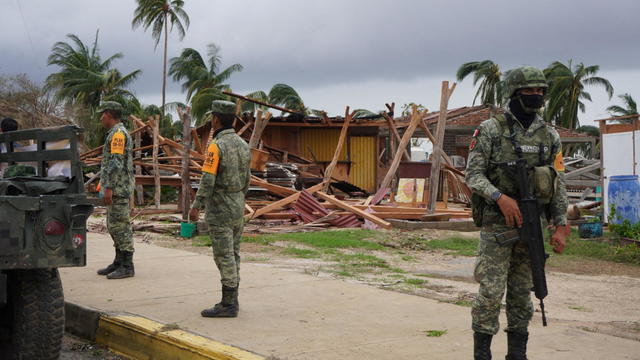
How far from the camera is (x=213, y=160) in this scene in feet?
19.4

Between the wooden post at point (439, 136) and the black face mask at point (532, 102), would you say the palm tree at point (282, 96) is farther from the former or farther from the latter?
the black face mask at point (532, 102)

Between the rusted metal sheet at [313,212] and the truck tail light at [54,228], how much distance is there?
1057cm

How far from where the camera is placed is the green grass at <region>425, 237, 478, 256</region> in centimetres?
1161

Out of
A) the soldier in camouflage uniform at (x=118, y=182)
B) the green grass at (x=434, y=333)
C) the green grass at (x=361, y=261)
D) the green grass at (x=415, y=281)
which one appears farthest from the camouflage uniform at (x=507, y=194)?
the green grass at (x=361, y=261)

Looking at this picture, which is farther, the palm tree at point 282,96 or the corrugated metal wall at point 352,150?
the palm tree at point 282,96

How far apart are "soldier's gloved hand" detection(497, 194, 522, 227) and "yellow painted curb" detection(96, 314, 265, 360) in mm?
1768

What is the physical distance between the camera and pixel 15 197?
4379 mm

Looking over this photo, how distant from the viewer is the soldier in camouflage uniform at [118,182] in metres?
7.62

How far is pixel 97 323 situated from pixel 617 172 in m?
11.2

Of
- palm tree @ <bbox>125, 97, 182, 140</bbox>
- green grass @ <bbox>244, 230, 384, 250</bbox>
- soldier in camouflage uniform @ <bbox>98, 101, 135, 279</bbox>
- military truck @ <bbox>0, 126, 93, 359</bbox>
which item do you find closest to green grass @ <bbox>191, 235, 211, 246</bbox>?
green grass @ <bbox>244, 230, 384, 250</bbox>

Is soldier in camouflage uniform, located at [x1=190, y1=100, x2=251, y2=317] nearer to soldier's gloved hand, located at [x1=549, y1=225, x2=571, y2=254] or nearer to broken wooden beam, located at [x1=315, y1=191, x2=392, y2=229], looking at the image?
soldier's gloved hand, located at [x1=549, y1=225, x2=571, y2=254]

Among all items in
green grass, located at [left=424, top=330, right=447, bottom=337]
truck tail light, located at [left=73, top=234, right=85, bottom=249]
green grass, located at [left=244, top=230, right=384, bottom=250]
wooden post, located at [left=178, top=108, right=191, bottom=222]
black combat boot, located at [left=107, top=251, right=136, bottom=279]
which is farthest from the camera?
wooden post, located at [left=178, top=108, right=191, bottom=222]

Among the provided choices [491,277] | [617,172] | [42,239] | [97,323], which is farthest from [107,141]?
[617,172]

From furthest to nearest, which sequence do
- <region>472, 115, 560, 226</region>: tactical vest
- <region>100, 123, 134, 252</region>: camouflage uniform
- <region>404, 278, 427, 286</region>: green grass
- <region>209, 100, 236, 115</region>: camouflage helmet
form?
<region>404, 278, 427, 286</region>: green grass < <region>100, 123, 134, 252</region>: camouflage uniform < <region>209, 100, 236, 115</region>: camouflage helmet < <region>472, 115, 560, 226</region>: tactical vest
